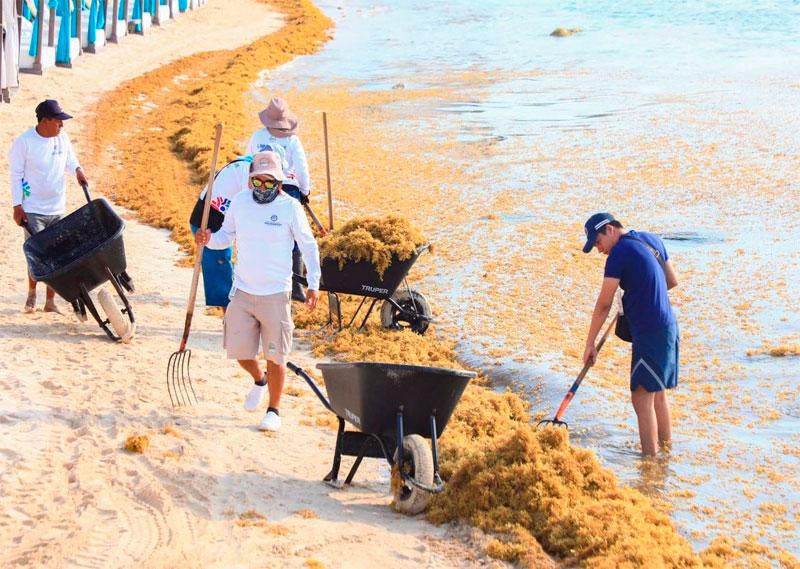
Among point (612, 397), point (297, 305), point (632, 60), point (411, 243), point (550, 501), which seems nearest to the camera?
point (550, 501)

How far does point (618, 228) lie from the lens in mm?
5812

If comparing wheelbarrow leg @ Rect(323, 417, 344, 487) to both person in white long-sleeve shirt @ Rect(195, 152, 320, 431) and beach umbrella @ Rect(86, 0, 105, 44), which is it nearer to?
person in white long-sleeve shirt @ Rect(195, 152, 320, 431)

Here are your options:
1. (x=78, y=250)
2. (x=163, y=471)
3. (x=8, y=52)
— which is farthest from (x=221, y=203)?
(x=8, y=52)

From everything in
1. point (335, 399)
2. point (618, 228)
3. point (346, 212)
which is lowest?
point (346, 212)

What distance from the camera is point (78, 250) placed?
7.77m

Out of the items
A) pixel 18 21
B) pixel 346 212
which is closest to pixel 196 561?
pixel 346 212

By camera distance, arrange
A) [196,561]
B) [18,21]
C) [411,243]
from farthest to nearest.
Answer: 1. [18,21]
2. [411,243]
3. [196,561]

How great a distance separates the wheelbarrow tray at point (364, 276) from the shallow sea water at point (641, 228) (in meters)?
0.89

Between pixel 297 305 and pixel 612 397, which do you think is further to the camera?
pixel 297 305

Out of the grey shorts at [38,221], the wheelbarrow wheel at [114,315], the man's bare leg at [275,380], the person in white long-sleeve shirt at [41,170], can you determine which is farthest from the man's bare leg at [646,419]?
the grey shorts at [38,221]

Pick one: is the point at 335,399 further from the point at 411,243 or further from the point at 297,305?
the point at 297,305

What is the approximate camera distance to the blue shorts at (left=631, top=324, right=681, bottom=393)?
5781mm

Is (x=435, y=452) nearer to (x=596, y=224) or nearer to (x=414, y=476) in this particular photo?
(x=414, y=476)

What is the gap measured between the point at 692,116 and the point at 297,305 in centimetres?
1218
